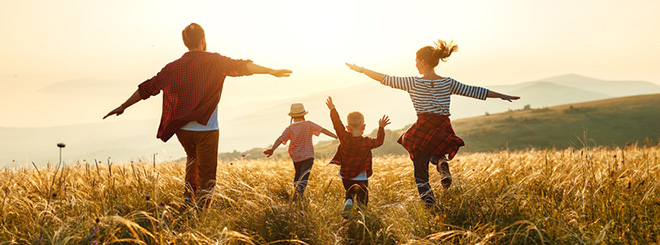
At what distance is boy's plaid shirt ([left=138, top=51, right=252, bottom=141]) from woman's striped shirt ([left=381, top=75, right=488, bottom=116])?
181 centimetres

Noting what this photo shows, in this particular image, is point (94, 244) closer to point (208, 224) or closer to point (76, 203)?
point (208, 224)

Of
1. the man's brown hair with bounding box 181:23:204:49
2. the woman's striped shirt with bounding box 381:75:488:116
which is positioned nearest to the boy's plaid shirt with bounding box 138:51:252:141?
the man's brown hair with bounding box 181:23:204:49

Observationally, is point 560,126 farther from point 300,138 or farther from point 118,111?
point 118,111

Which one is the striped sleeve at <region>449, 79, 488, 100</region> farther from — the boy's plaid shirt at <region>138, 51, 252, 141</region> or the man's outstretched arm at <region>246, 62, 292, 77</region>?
the boy's plaid shirt at <region>138, 51, 252, 141</region>

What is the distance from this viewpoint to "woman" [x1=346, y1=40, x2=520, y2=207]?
5137mm

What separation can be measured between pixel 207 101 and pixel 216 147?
0.57m

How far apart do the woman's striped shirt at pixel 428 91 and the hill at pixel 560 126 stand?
38331 mm

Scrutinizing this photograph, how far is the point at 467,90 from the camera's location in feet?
17.3

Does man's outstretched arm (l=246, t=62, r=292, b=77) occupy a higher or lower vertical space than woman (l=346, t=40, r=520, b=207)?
higher

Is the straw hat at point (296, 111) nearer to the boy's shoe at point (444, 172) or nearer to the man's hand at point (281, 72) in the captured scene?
the man's hand at point (281, 72)

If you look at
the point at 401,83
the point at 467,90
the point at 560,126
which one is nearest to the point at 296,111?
the point at 401,83

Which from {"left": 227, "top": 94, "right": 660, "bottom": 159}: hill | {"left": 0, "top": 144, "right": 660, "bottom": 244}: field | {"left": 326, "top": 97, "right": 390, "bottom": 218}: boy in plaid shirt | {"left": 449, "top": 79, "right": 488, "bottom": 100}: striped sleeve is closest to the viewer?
{"left": 0, "top": 144, "right": 660, "bottom": 244}: field

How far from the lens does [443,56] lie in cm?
524

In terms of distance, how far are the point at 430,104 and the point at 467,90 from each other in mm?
515
